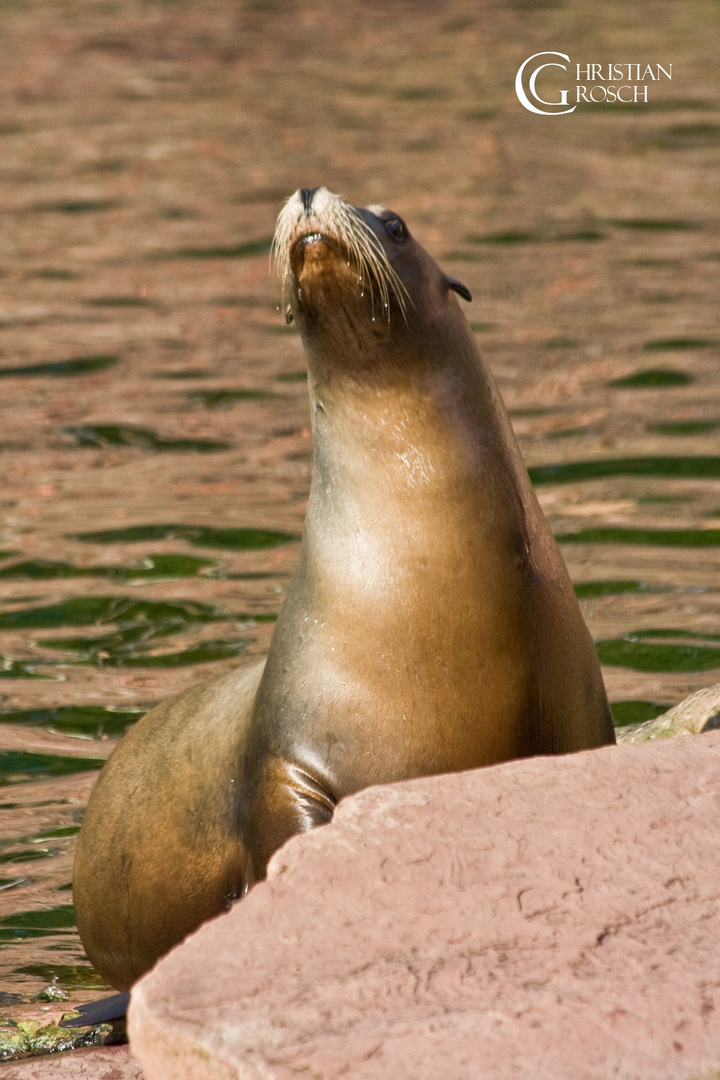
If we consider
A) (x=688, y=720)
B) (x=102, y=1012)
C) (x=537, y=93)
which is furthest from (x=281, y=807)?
(x=537, y=93)

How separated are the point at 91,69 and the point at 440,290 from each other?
16402 mm

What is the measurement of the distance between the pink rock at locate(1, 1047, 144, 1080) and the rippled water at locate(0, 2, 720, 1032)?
0.58 metres

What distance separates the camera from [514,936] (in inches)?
117

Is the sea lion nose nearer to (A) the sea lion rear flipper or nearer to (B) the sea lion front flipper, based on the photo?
(B) the sea lion front flipper

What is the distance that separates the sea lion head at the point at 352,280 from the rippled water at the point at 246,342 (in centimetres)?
183

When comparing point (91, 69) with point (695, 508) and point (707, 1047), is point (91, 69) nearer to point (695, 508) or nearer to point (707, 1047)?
point (695, 508)

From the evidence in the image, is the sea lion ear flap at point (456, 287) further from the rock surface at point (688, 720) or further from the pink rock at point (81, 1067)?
the pink rock at point (81, 1067)

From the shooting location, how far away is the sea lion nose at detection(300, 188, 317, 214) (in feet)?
14.3

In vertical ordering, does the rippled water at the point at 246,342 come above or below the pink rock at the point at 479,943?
below

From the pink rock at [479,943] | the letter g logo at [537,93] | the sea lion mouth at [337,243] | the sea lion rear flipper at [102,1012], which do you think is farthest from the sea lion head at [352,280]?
the letter g logo at [537,93]

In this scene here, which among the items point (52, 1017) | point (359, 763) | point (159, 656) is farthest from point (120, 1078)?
point (159, 656)

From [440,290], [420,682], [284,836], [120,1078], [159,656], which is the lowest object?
[159,656]

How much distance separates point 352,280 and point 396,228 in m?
0.29

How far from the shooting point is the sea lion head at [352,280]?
14.3 feet
